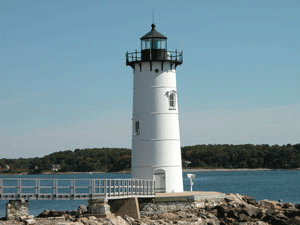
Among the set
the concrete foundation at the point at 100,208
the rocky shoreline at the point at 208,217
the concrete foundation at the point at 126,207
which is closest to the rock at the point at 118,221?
the rocky shoreline at the point at 208,217

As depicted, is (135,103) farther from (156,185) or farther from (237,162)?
(237,162)

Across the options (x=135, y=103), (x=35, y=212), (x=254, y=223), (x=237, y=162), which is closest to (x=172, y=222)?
(x=254, y=223)

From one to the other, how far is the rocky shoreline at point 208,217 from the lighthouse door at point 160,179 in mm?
3274

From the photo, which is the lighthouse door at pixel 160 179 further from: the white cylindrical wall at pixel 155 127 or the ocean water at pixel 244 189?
the ocean water at pixel 244 189

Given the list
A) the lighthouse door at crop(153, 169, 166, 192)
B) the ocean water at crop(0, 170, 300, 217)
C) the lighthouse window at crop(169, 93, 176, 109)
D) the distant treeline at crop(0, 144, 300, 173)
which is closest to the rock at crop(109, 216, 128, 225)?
the lighthouse door at crop(153, 169, 166, 192)

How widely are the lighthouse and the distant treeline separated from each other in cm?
10288

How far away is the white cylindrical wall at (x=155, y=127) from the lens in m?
35.3

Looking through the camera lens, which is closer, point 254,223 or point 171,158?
point 254,223

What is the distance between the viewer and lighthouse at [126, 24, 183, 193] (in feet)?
116

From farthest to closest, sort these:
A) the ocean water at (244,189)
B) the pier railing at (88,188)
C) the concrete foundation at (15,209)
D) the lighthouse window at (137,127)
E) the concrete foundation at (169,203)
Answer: the ocean water at (244,189) < the lighthouse window at (137,127) < the concrete foundation at (169,203) < the concrete foundation at (15,209) < the pier railing at (88,188)

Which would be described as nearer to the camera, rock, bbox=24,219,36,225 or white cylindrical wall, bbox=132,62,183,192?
rock, bbox=24,219,36,225

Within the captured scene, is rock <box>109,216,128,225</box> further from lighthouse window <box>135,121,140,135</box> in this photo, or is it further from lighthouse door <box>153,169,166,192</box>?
lighthouse window <box>135,121,140,135</box>

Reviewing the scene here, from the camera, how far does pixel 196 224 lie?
29.0 m

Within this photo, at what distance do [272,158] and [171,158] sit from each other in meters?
122
